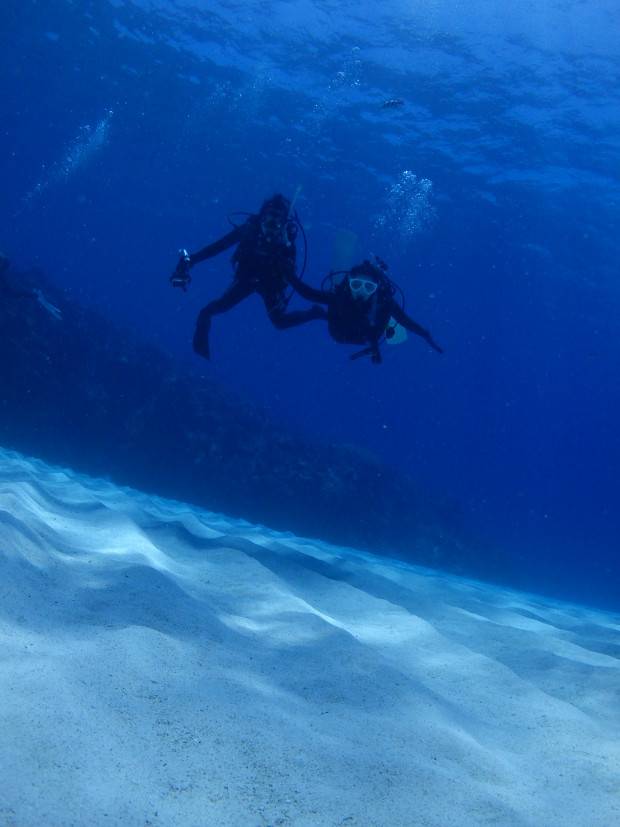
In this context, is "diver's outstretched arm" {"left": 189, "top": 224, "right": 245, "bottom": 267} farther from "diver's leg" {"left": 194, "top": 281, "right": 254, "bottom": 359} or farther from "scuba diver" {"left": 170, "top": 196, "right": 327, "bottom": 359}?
"diver's leg" {"left": 194, "top": 281, "right": 254, "bottom": 359}

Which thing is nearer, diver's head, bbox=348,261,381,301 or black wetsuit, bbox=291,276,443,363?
diver's head, bbox=348,261,381,301

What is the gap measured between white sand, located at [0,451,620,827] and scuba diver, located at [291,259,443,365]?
11.0 ft

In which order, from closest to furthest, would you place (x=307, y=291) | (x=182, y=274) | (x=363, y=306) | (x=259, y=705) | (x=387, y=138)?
(x=259, y=705) < (x=182, y=274) < (x=363, y=306) < (x=307, y=291) < (x=387, y=138)

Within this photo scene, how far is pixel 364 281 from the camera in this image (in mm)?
6133

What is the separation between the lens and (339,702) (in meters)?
2.81

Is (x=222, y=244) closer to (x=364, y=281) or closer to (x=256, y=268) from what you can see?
(x=256, y=268)

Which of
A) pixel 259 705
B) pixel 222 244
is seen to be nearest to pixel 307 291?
pixel 222 244

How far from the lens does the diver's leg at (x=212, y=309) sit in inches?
260

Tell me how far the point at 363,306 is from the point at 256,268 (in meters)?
1.51

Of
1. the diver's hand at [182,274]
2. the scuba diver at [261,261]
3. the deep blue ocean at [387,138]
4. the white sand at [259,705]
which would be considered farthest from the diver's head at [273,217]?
the deep blue ocean at [387,138]

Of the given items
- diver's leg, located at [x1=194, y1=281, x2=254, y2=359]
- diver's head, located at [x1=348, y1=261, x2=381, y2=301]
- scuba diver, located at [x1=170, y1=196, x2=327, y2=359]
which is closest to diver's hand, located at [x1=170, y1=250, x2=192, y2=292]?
scuba diver, located at [x1=170, y1=196, x2=327, y2=359]

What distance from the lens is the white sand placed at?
1.92 m

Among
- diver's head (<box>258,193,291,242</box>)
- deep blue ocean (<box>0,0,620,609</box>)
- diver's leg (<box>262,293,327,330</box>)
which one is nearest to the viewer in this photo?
diver's head (<box>258,193,291,242</box>)

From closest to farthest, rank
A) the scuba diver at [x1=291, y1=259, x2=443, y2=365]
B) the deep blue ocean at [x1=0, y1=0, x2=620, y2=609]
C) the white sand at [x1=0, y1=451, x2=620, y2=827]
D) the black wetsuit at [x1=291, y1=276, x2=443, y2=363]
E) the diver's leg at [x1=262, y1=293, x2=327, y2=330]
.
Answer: the white sand at [x1=0, y1=451, x2=620, y2=827] < the scuba diver at [x1=291, y1=259, x2=443, y2=365] < the black wetsuit at [x1=291, y1=276, x2=443, y2=363] < the diver's leg at [x1=262, y1=293, x2=327, y2=330] < the deep blue ocean at [x1=0, y1=0, x2=620, y2=609]
